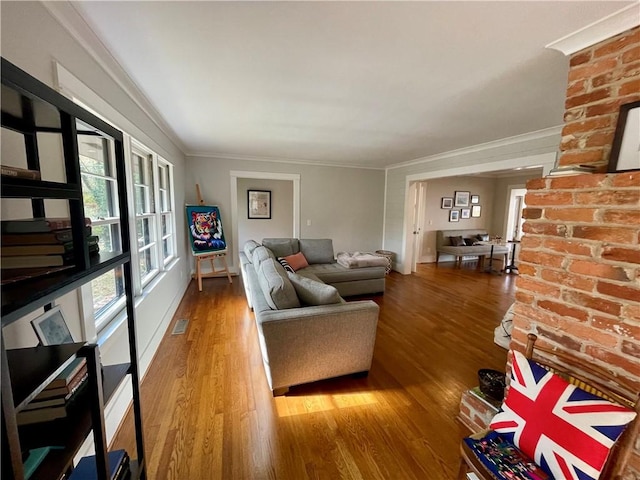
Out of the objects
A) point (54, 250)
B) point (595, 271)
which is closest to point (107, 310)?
point (54, 250)

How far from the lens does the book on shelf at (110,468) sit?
110 centimetres

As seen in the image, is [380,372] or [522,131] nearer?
[380,372]

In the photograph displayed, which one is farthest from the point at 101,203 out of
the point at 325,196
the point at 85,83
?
the point at 325,196

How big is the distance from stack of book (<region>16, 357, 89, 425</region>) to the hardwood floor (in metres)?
0.92

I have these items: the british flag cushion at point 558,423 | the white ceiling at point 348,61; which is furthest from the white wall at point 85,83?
the british flag cushion at point 558,423

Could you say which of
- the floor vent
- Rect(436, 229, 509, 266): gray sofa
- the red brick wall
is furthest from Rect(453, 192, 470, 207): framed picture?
the floor vent

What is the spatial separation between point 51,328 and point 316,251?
3894mm

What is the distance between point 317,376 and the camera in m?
2.16

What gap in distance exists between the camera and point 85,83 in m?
1.55

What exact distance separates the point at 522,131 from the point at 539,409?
3.32 meters

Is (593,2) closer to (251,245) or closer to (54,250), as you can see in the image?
(54,250)

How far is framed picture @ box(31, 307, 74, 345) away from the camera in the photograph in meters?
0.97

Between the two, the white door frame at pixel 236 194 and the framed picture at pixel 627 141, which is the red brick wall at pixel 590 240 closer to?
the framed picture at pixel 627 141

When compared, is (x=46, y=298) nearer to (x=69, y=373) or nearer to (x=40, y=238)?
(x=40, y=238)
